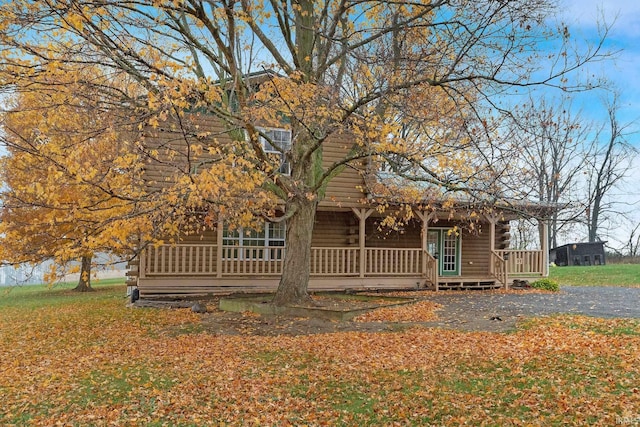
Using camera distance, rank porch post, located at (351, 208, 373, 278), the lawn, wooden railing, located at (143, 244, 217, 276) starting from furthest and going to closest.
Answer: porch post, located at (351, 208, 373, 278) < wooden railing, located at (143, 244, 217, 276) < the lawn

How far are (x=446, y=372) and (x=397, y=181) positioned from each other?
12993 mm

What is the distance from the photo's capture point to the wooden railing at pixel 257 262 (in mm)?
17141

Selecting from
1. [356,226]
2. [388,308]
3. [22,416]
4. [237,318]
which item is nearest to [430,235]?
[356,226]

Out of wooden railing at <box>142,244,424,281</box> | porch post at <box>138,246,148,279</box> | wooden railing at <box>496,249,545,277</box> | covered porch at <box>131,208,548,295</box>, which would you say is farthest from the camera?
wooden railing at <box>496,249,545,277</box>

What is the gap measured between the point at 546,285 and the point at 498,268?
192 centimetres

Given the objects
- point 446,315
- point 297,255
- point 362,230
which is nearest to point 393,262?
point 362,230

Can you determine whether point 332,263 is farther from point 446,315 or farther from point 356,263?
point 446,315

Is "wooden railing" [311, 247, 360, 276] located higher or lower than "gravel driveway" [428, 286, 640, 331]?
higher

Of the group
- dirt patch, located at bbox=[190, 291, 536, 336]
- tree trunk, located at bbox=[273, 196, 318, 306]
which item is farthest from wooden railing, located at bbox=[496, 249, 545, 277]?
tree trunk, located at bbox=[273, 196, 318, 306]

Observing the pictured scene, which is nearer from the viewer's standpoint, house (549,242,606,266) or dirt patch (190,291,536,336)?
dirt patch (190,291,536,336)

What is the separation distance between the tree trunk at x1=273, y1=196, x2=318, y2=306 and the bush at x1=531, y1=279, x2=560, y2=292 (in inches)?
468

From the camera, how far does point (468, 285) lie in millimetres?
21344

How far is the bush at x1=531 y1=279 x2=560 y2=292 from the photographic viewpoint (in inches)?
819

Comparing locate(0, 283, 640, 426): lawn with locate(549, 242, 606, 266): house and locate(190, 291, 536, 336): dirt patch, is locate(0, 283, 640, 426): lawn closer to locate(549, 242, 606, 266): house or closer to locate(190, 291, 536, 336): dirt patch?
locate(190, 291, 536, 336): dirt patch
